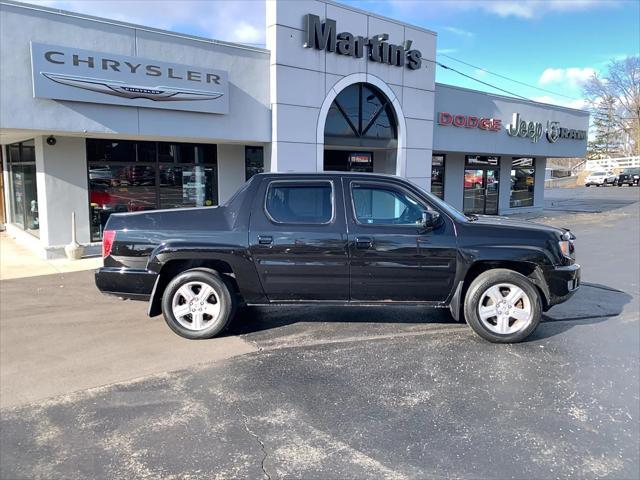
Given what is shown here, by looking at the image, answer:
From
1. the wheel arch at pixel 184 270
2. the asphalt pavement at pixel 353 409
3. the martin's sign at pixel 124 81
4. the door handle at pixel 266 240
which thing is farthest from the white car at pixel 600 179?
the wheel arch at pixel 184 270

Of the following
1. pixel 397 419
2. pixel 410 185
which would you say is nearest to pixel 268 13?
pixel 410 185

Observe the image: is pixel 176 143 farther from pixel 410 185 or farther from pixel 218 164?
pixel 410 185

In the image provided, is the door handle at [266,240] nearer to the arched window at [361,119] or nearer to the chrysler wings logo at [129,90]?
the chrysler wings logo at [129,90]

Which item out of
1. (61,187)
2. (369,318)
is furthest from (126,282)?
(61,187)

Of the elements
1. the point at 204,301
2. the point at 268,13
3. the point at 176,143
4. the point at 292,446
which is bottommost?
the point at 292,446

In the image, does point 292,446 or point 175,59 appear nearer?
point 292,446

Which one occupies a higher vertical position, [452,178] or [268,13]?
[268,13]

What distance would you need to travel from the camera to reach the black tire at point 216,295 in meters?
5.50

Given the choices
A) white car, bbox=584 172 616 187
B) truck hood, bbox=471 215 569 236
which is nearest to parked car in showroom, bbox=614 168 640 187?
white car, bbox=584 172 616 187

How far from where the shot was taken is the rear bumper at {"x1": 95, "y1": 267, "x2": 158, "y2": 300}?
18.1ft

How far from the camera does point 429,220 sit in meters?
5.35

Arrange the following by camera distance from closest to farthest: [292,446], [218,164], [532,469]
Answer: [532,469], [292,446], [218,164]

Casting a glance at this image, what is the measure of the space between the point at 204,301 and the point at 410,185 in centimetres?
264

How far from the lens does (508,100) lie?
1980cm
